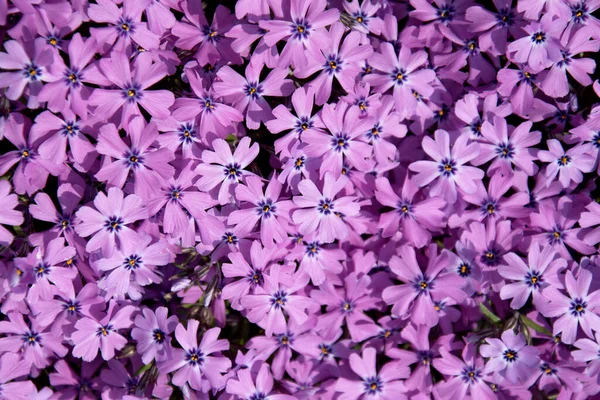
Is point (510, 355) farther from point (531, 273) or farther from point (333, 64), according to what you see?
point (333, 64)

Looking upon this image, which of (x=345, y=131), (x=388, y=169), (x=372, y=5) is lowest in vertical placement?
(x=388, y=169)

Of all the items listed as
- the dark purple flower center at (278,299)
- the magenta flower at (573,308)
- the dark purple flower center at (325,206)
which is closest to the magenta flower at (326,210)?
the dark purple flower center at (325,206)

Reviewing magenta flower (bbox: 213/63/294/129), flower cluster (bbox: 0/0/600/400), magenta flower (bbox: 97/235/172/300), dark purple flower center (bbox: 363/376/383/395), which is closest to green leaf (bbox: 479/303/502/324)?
flower cluster (bbox: 0/0/600/400)

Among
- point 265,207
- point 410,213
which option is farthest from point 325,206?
point 410,213

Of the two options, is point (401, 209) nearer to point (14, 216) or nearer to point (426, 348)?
point (426, 348)

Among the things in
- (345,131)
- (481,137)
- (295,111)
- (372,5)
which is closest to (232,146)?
→ (295,111)
